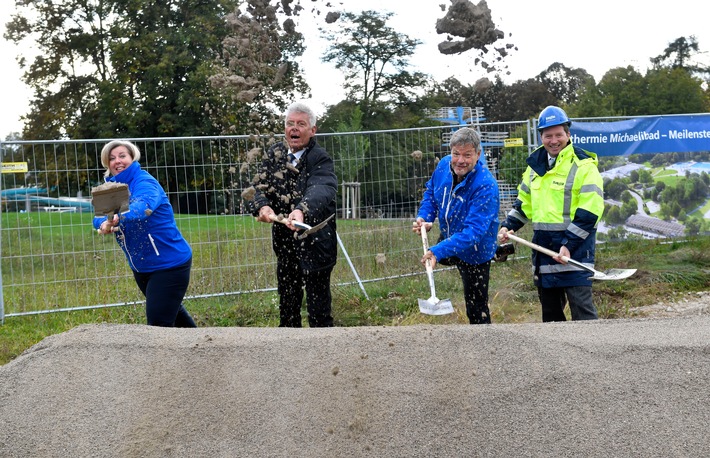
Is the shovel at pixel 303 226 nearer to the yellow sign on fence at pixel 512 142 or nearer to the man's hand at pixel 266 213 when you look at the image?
the man's hand at pixel 266 213

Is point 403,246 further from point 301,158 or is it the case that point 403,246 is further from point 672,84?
point 672,84

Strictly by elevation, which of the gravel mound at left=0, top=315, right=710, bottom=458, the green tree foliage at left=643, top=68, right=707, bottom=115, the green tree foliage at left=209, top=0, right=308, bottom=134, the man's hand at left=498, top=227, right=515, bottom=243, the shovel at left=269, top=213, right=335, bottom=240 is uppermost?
the green tree foliage at left=643, top=68, right=707, bottom=115

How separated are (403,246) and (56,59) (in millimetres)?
20804

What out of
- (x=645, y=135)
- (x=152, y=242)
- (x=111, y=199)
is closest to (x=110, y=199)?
(x=111, y=199)

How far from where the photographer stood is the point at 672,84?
1609 inches

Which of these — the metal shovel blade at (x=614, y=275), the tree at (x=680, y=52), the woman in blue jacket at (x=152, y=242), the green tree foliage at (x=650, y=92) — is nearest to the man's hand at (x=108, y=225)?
the woman in blue jacket at (x=152, y=242)

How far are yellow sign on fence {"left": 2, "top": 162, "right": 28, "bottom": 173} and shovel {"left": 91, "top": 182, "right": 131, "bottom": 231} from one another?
322 centimetres

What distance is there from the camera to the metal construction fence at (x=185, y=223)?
7434 mm

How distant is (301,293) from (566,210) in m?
1.94

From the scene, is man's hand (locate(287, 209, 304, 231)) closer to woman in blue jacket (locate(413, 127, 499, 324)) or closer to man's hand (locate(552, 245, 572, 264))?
woman in blue jacket (locate(413, 127, 499, 324))

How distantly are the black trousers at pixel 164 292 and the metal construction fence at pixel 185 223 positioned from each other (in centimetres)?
246

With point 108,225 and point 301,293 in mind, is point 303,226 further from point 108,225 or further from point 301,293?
point 108,225

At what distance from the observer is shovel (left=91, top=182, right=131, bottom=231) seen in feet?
15.5

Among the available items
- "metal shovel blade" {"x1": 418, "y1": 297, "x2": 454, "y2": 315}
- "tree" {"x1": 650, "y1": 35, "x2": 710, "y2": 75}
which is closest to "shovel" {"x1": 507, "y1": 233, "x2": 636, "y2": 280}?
"metal shovel blade" {"x1": 418, "y1": 297, "x2": 454, "y2": 315}
